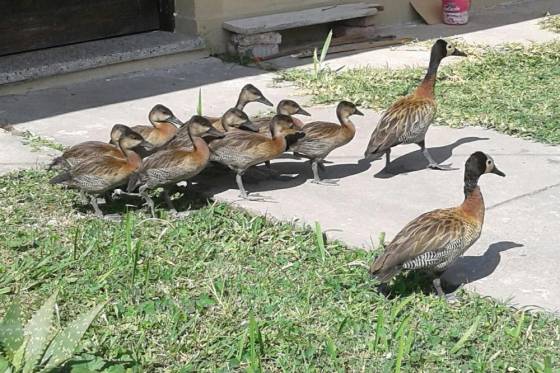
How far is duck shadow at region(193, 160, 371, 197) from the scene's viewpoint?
23.0 feet

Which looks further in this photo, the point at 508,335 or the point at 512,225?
the point at 512,225

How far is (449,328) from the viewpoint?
496 cm

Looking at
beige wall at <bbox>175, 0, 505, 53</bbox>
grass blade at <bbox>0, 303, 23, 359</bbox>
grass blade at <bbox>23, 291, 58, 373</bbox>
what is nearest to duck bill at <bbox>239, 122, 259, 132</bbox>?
grass blade at <bbox>23, 291, 58, 373</bbox>

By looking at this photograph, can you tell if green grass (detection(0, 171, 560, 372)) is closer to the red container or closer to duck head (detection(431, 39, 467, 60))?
duck head (detection(431, 39, 467, 60))

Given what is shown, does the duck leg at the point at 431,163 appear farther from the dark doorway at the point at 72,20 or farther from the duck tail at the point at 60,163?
the dark doorway at the point at 72,20

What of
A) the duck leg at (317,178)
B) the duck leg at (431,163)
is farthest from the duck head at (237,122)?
the duck leg at (431,163)

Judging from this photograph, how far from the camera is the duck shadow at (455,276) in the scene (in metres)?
5.43

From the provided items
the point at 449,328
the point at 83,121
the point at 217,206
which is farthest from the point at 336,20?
the point at 449,328

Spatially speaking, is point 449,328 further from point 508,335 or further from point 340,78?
point 340,78

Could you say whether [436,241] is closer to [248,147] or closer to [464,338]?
[464,338]

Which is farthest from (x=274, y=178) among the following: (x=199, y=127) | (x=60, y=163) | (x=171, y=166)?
(x=60, y=163)

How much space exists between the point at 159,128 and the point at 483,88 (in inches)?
137

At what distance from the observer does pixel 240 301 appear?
17.2 feet

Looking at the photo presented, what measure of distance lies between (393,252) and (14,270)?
2103mm
